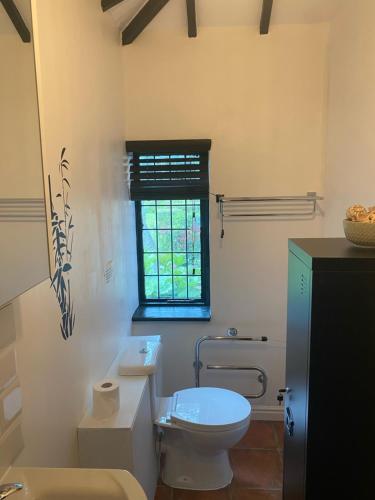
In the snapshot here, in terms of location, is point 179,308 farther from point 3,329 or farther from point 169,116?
point 3,329

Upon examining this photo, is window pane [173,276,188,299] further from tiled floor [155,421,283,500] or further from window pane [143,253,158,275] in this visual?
tiled floor [155,421,283,500]

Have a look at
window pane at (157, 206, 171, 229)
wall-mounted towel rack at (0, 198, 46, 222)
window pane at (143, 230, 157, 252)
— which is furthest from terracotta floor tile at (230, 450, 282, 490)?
wall-mounted towel rack at (0, 198, 46, 222)

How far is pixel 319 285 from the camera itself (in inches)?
47.2

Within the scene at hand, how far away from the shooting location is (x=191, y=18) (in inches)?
103

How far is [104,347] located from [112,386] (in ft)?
1.36

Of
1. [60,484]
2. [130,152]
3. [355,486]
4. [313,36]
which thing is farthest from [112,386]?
[313,36]

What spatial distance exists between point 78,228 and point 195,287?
Answer: 5.10 ft

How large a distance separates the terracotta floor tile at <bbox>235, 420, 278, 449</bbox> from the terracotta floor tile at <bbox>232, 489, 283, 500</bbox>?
1.35 ft

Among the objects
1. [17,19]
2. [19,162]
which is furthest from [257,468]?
[17,19]

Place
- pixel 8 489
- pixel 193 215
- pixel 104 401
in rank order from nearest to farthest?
1. pixel 8 489
2. pixel 104 401
3. pixel 193 215

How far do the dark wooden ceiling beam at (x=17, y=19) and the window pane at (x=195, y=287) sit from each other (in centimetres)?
224

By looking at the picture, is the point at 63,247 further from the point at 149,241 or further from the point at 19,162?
the point at 149,241

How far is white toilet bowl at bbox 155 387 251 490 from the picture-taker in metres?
2.18

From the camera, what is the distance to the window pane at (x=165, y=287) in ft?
10.7
